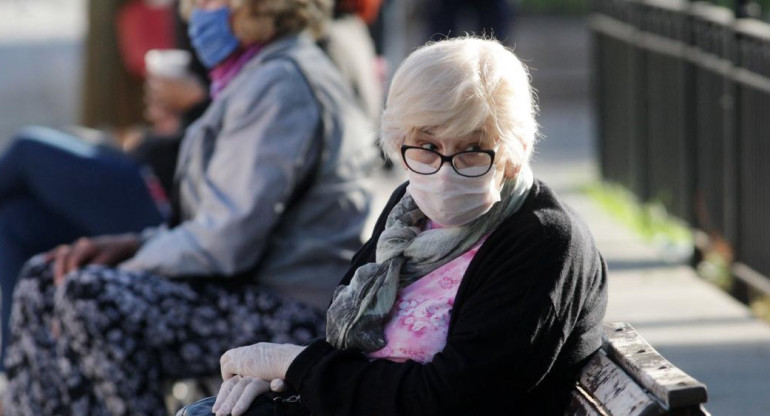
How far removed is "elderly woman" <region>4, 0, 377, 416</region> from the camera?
3891 mm

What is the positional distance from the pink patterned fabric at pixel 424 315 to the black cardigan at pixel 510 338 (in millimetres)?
48

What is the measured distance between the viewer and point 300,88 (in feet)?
13.0

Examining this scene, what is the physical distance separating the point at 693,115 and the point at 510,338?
4.39 metres

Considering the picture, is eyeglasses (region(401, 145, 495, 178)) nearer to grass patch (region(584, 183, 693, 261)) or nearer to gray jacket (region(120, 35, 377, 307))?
gray jacket (region(120, 35, 377, 307))

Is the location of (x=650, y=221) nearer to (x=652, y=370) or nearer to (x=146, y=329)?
(x=146, y=329)

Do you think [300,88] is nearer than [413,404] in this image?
No

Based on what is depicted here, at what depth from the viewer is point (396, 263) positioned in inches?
110

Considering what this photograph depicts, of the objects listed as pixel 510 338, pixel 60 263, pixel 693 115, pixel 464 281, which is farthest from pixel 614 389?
pixel 693 115

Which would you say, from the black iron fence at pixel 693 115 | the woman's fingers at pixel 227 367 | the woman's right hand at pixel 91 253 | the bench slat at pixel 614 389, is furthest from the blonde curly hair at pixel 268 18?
the black iron fence at pixel 693 115

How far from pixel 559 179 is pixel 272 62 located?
532 cm

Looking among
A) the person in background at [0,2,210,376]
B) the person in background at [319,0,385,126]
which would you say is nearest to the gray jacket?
the person in background at [319,0,385,126]

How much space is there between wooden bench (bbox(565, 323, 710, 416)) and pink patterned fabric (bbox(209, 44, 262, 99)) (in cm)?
168

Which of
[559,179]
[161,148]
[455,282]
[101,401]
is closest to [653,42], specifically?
[559,179]

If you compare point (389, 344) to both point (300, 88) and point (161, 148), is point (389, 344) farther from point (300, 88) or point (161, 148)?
point (161, 148)
